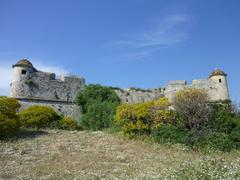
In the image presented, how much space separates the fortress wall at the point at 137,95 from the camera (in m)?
39.2

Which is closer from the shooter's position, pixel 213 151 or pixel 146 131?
Answer: pixel 213 151

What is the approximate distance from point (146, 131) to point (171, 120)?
1.74 metres

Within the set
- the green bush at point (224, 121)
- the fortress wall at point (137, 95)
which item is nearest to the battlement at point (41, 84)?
the fortress wall at point (137, 95)

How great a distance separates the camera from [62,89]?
36969 millimetres

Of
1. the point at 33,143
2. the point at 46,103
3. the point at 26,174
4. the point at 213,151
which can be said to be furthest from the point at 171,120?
the point at 46,103

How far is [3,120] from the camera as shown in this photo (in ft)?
68.3

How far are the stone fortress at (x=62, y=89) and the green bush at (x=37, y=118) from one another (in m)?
7.00

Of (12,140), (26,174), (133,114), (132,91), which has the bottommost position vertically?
(26,174)

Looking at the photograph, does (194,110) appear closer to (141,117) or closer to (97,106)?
(141,117)

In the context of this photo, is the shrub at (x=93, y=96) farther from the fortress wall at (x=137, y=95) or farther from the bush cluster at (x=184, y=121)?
the bush cluster at (x=184, y=121)

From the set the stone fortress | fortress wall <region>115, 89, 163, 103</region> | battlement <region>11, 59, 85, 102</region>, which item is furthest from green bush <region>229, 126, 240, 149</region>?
battlement <region>11, 59, 85, 102</region>

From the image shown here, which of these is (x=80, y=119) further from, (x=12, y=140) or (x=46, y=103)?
(x=12, y=140)

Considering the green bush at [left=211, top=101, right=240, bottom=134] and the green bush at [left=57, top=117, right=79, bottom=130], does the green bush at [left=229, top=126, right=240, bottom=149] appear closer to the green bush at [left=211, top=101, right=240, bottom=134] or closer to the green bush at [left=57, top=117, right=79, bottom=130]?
the green bush at [left=211, top=101, right=240, bottom=134]

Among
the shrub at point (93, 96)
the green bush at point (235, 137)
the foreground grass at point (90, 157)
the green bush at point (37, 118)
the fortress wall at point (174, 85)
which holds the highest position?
the fortress wall at point (174, 85)
